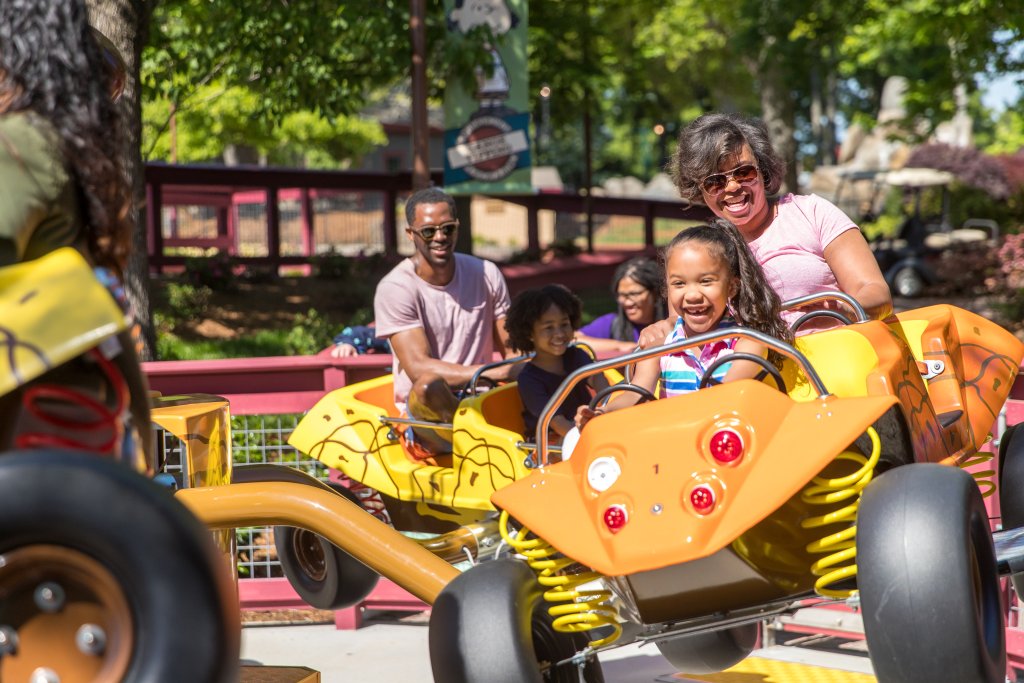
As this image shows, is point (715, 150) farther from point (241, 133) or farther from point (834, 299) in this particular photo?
point (241, 133)

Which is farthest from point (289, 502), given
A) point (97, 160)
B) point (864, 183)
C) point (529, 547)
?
point (864, 183)

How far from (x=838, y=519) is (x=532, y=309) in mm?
1992

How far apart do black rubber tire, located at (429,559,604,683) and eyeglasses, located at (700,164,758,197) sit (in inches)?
54.9

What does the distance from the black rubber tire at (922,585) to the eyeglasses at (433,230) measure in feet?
8.69

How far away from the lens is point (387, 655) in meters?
5.54

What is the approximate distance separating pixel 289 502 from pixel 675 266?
4.22 ft

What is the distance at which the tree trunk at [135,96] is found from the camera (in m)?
7.54

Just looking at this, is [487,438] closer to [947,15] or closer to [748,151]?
[748,151]

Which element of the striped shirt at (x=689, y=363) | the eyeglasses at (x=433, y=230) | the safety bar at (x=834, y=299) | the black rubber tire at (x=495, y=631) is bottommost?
the black rubber tire at (x=495, y=631)

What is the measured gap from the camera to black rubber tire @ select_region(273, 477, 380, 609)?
5285 mm

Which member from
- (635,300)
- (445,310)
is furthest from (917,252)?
(445,310)

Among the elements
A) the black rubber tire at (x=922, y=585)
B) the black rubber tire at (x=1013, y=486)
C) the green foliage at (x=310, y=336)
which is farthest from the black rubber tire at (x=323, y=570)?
the green foliage at (x=310, y=336)

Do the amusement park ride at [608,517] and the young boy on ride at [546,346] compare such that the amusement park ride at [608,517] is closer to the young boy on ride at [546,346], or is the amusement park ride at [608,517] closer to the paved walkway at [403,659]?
the young boy on ride at [546,346]

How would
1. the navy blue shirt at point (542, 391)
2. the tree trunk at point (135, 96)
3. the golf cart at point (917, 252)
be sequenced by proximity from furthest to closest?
the golf cart at point (917, 252)
the tree trunk at point (135, 96)
the navy blue shirt at point (542, 391)
